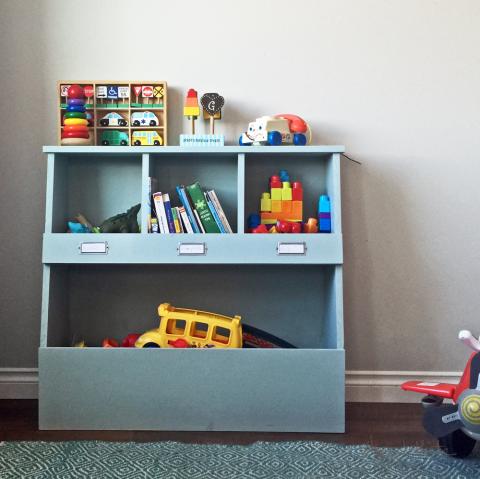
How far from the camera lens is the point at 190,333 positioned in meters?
2.40

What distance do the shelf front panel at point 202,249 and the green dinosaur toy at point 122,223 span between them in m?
0.06

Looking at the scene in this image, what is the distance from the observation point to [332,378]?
91.4 inches

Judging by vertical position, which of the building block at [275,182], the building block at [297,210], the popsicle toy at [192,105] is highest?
the popsicle toy at [192,105]

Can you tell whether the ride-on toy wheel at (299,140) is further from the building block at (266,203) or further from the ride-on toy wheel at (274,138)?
the building block at (266,203)

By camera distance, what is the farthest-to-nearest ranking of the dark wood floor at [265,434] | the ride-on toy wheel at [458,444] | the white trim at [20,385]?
1. the white trim at [20,385]
2. the dark wood floor at [265,434]
3. the ride-on toy wheel at [458,444]

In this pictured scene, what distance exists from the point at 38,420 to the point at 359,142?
1469 millimetres

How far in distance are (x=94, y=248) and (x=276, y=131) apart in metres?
0.72

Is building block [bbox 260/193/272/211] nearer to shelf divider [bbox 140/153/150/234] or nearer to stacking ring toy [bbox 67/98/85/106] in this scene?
shelf divider [bbox 140/153/150/234]

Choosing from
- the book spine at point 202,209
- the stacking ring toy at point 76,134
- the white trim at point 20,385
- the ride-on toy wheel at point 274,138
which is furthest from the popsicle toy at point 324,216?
the white trim at point 20,385

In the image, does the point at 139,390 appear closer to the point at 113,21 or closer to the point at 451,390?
the point at 451,390

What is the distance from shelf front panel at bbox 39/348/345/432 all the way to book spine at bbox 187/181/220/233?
40 centimetres

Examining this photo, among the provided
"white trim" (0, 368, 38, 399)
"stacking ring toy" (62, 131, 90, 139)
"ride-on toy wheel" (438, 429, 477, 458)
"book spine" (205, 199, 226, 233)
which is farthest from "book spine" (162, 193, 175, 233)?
"ride-on toy wheel" (438, 429, 477, 458)

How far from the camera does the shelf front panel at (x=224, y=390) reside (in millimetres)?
2316

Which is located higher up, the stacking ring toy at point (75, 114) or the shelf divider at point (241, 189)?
the stacking ring toy at point (75, 114)
